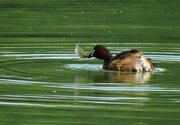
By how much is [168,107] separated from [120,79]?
9.00ft

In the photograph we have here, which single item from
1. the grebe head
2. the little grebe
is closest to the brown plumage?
the little grebe

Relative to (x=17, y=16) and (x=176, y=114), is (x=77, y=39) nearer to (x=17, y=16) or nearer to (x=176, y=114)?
(x=17, y=16)

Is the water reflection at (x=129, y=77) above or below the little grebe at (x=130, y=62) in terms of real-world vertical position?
below

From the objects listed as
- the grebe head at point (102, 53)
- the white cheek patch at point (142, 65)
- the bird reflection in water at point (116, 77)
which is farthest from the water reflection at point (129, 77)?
the grebe head at point (102, 53)

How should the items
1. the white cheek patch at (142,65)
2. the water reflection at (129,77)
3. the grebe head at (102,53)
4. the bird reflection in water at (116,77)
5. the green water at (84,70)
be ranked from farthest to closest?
the grebe head at (102,53)
the white cheek patch at (142,65)
the water reflection at (129,77)
the bird reflection in water at (116,77)
the green water at (84,70)

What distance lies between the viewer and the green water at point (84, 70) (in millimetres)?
10117

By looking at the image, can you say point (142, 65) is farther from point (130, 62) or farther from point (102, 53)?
point (102, 53)

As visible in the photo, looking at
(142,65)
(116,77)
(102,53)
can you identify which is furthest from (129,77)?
(102,53)

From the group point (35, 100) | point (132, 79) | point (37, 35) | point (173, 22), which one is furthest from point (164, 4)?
point (35, 100)

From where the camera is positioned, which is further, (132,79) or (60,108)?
(132,79)

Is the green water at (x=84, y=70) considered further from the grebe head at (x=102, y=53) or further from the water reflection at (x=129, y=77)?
the grebe head at (x=102, y=53)

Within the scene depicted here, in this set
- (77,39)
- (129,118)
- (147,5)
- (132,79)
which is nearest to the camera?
(129,118)

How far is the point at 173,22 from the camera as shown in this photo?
76.9 ft

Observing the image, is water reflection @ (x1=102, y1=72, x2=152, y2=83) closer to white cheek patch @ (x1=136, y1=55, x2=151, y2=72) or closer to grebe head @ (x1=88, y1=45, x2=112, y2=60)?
white cheek patch @ (x1=136, y1=55, x2=151, y2=72)
